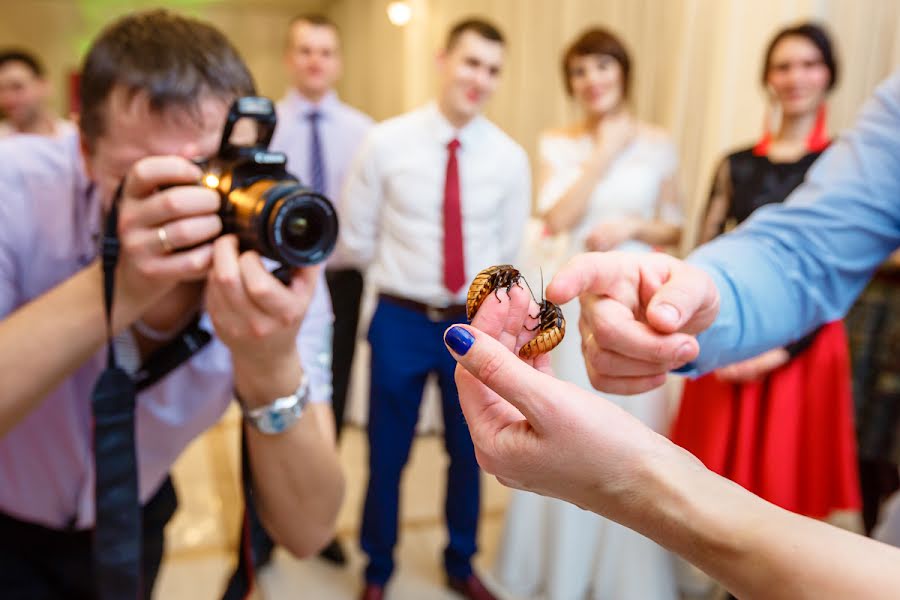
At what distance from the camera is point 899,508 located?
0.61 m

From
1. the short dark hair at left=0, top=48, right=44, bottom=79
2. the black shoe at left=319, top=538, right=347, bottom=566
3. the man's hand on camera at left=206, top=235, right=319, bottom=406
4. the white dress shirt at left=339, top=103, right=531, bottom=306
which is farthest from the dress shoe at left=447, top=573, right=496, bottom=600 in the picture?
the short dark hair at left=0, top=48, right=44, bottom=79

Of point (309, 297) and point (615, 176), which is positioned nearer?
point (309, 297)

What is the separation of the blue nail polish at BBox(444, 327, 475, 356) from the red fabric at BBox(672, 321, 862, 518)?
0.29 m

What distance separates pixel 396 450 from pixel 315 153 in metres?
0.85

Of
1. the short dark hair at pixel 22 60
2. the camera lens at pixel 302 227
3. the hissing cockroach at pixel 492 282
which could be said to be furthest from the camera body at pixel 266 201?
the short dark hair at pixel 22 60

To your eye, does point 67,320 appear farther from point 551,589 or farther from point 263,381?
point 551,589

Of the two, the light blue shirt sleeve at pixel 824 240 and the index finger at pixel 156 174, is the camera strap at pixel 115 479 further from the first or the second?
the light blue shirt sleeve at pixel 824 240

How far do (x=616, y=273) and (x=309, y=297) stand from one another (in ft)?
0.90

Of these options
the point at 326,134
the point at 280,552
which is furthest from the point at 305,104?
the point at 280,552

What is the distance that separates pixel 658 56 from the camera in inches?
75.1

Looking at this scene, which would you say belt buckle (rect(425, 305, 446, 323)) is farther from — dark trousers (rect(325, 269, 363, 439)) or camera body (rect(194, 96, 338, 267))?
dark trousers (rect(325, 269, 363, 439))

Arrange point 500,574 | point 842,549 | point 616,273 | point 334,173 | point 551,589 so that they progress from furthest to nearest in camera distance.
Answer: point 334,173 → point 500,574 → point 551,589 → point 616,273 → point 842,549

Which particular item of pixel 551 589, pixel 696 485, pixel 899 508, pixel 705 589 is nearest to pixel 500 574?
pixel 551 589

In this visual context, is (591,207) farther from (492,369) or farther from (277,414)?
(492,369)
